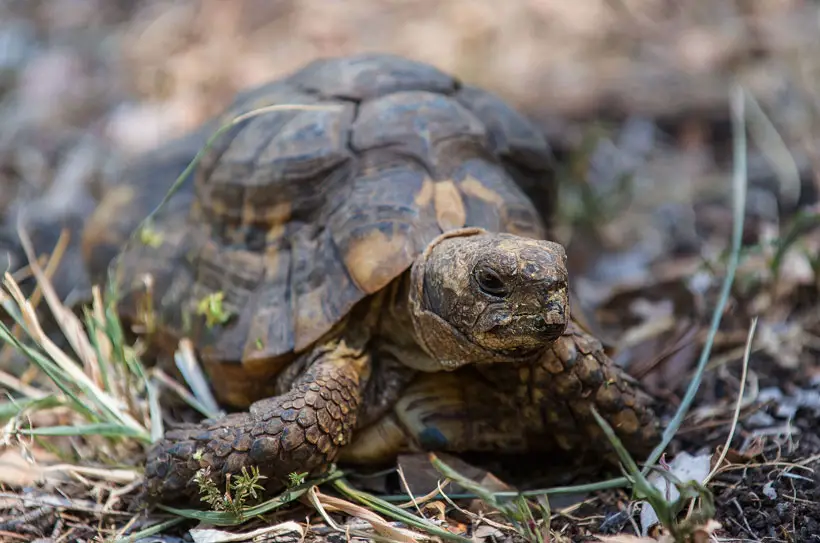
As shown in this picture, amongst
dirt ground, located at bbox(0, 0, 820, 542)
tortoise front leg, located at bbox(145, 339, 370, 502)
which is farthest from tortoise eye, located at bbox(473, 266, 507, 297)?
dirt ground, located at bbox(0, 0, 820, 542)

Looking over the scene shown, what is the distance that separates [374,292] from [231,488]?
781mm

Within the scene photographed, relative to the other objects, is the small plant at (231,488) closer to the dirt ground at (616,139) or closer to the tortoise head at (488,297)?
the dirt ground at (616,139)

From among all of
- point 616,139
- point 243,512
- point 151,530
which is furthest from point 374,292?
point 616,139

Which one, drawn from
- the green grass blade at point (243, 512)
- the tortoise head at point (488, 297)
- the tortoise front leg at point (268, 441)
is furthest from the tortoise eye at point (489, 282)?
the green grass blade at point (243, 512)

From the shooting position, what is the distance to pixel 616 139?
5.79m

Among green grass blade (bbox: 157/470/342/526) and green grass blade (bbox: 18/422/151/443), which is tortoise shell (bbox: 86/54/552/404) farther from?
green grass blade (bbox: 157/470/342/526)

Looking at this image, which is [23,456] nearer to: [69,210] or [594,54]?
[69,210]

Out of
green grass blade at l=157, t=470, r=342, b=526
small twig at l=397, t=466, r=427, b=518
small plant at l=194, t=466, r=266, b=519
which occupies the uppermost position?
small plant at l=194, t=466, r=266, b=519

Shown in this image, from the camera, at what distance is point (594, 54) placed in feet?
21.6

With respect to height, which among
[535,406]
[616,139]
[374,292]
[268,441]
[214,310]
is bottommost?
[616,139]

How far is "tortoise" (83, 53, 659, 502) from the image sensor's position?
2.58m

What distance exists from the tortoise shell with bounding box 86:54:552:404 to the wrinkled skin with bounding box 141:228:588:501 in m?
0.15

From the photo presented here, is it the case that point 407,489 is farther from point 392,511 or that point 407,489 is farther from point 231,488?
point 231,488

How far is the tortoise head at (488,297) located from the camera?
234cm
